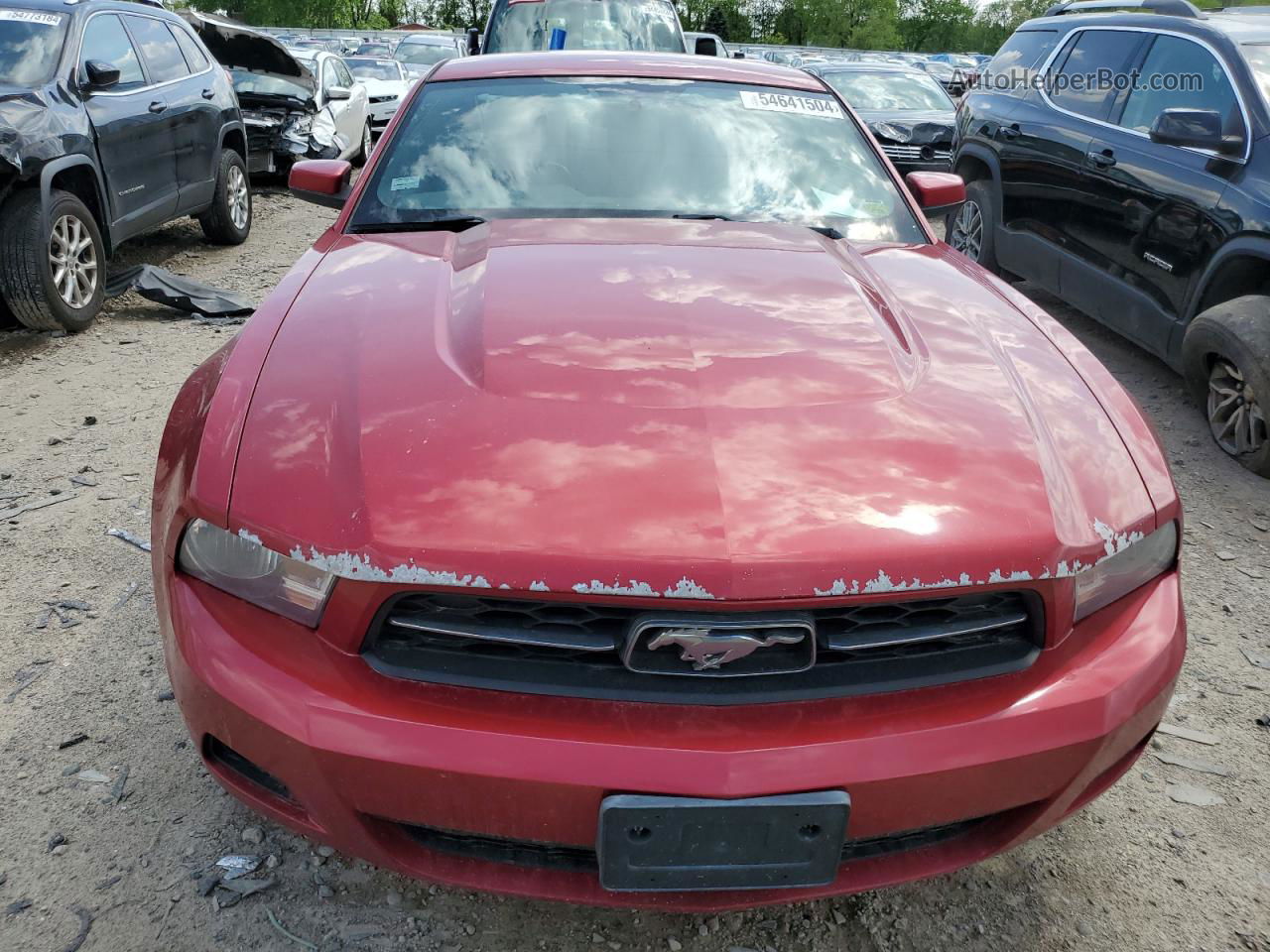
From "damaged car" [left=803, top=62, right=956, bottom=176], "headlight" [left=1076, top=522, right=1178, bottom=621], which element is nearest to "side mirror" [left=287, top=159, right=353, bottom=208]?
"headlight" [left=1076, top=522, right=1178, bottom=621]

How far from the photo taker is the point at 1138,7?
541 centimetres

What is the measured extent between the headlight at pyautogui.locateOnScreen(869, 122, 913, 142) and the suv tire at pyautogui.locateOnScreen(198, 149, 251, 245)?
581 cm

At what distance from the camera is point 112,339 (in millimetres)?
5426

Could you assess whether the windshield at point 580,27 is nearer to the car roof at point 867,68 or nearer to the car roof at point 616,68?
the car roof at point 867,68

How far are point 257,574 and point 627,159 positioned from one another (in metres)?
1.77

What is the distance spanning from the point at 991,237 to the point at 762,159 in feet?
12.0

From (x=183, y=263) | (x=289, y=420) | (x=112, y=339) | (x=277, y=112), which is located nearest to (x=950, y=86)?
(x=277, y=112)

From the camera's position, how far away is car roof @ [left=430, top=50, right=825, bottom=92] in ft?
10.5

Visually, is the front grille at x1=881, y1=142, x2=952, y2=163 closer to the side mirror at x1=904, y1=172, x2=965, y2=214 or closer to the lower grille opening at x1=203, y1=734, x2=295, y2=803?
the side mirror at x1=904, y1=172, x2=965, y2=214

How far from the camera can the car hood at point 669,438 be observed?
4.83ft

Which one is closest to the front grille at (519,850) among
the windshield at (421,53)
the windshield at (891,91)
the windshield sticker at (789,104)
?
the windshield sticker at (789,104)

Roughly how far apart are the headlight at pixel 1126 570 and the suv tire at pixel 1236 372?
2531 millimetres

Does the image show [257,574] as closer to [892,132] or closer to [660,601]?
[660,601]

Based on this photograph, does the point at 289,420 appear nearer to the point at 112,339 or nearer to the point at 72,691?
the point at 72,691
